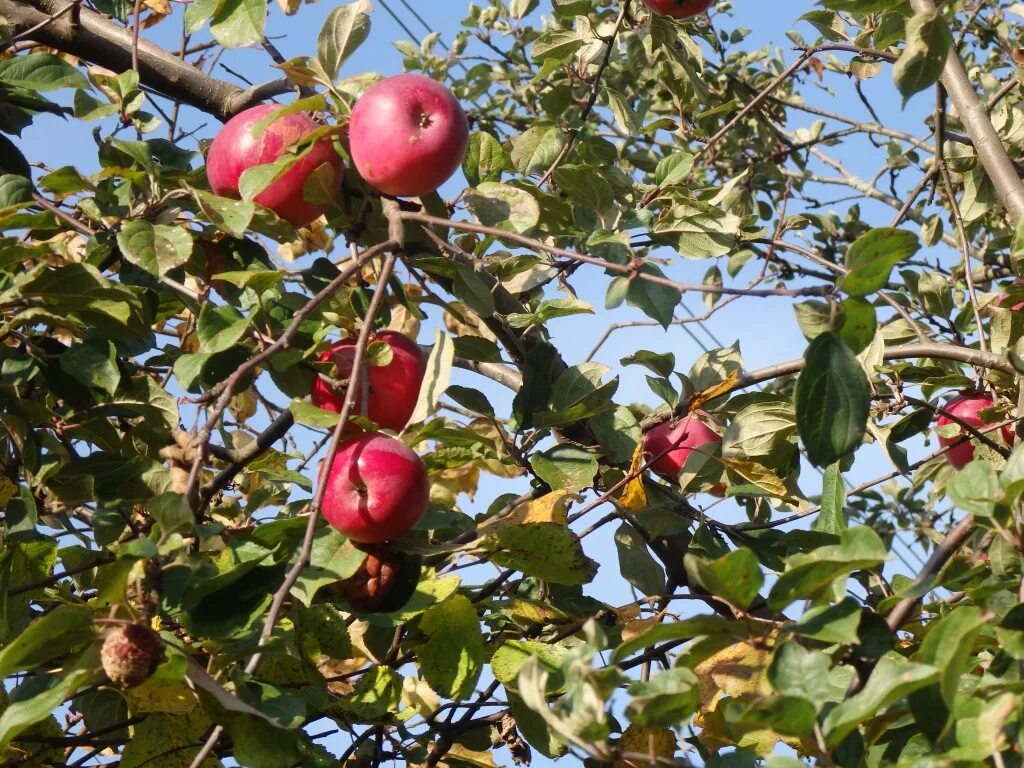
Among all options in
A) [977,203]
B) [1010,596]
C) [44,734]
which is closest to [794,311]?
[1010,596]

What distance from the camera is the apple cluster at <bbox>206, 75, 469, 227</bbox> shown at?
49.4 inches

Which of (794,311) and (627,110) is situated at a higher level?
(627,110)

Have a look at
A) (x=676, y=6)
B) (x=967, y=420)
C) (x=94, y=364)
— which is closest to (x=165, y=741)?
(x=94, y=364)

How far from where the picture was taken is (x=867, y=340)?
0.96 m

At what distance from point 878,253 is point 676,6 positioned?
3.62ft

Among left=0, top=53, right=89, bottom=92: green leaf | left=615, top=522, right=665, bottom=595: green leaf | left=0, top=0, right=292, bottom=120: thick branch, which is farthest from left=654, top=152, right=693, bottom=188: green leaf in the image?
left=0, top=53, right=89, bottom=92: green leaf

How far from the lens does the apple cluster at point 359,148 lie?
1255 mm

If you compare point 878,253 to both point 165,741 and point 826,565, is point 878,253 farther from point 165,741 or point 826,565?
point 165,741

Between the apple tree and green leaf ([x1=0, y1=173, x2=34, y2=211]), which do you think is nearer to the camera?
the apple tree

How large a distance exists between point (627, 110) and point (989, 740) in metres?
1.40

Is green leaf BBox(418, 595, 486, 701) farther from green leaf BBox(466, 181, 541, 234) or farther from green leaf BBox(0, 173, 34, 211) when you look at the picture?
green leaf BBox(0, 173, 34, 211)

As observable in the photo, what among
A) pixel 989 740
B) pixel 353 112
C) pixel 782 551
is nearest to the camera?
pixel 989 740

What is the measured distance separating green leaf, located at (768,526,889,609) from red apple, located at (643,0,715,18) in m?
1.25

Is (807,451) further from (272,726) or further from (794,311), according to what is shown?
(272,726)
